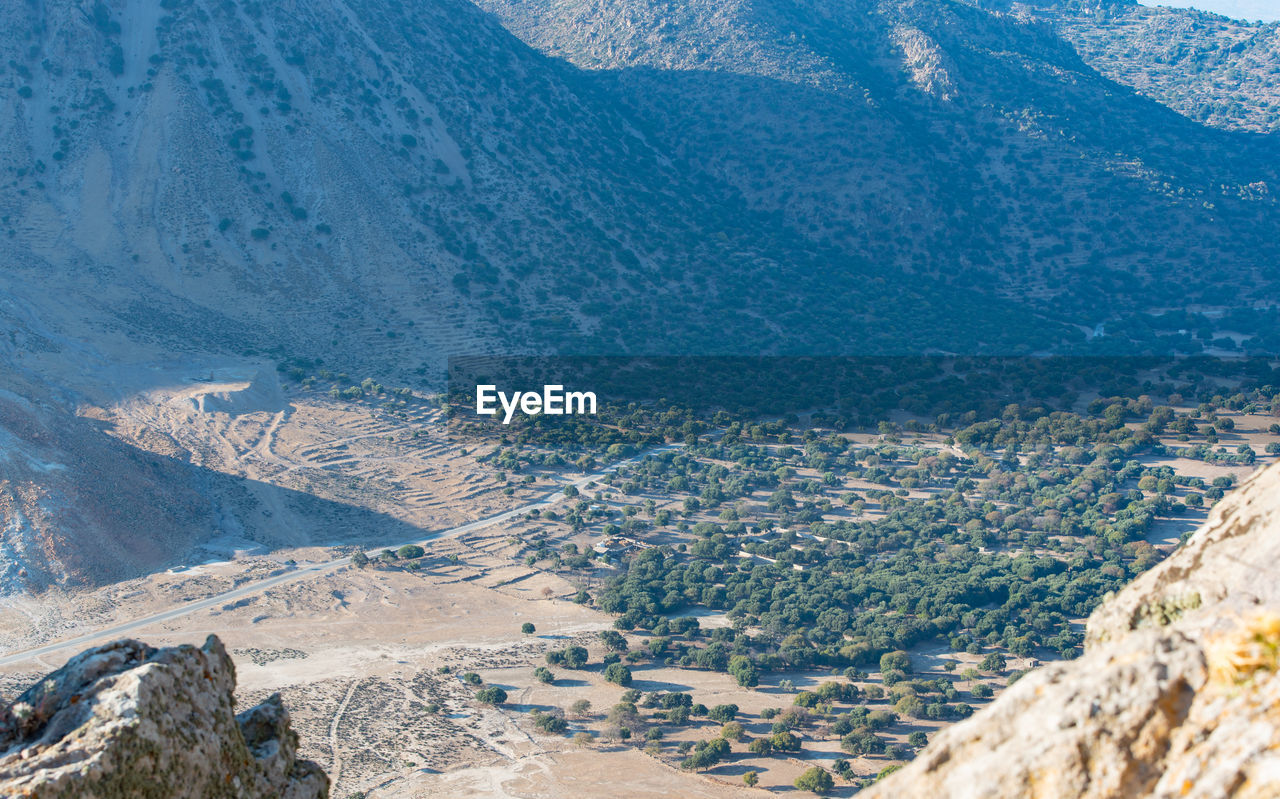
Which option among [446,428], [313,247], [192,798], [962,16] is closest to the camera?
[192,798]

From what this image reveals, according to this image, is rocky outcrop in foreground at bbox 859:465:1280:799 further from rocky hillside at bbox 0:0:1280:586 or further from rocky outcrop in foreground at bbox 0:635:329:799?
rocky hillside at bbox 0:0:1280:586

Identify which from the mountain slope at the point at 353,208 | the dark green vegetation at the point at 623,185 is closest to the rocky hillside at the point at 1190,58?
the dark green vegetation at the point at 623,185

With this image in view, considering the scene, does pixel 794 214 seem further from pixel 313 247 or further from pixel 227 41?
pixel 227 41

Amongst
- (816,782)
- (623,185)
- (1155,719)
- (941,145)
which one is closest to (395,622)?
(816,782)

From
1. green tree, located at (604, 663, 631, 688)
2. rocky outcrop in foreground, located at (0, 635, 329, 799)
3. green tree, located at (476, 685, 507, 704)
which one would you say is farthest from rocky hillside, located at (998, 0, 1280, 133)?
rocky outcrop in foreground, located at (0, 635, 329, 799)

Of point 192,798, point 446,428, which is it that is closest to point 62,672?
point 192,798

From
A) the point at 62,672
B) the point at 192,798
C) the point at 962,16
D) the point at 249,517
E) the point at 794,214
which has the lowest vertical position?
the point at 249,517
